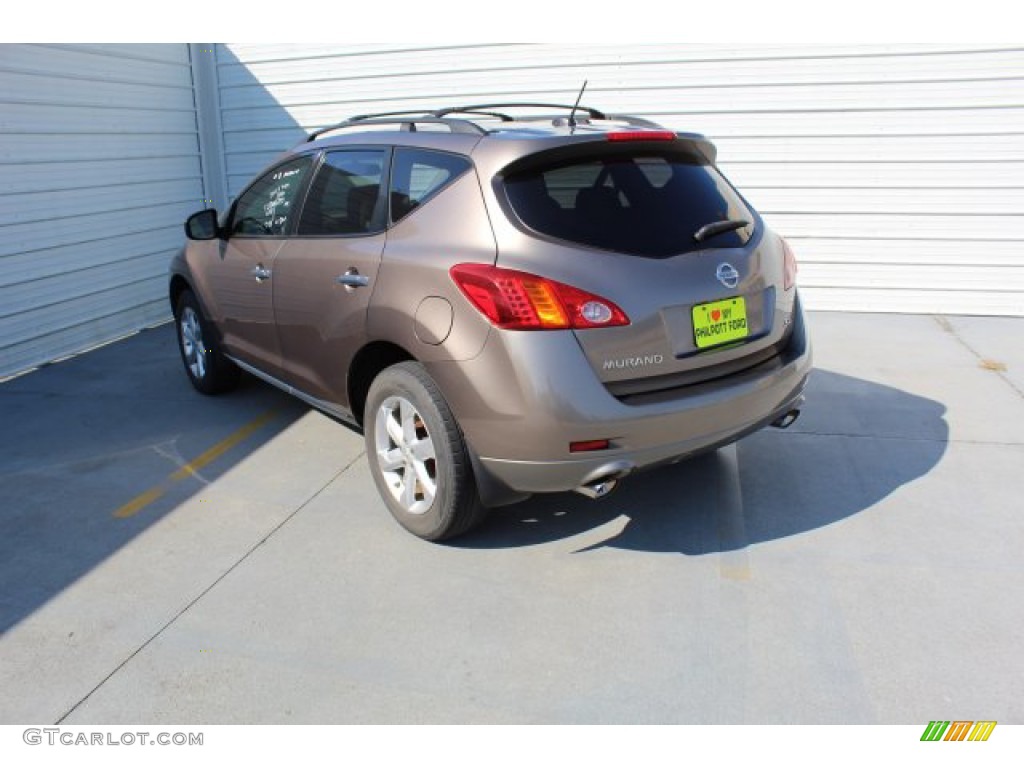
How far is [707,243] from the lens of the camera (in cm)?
307

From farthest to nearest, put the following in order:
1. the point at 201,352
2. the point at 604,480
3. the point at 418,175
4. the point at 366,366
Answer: the point at 201,352 → the point at 366,366 → the point at 418,175 → the point at 604,480

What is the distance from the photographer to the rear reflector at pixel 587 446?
2777mm

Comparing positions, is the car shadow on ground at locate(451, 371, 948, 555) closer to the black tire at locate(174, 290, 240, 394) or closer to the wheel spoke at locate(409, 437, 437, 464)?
the wheel spoke at locate(409, 437, 437, 464)

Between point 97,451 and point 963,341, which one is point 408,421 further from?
point 963,341

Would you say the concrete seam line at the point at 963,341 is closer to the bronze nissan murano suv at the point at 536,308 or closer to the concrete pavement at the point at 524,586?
the concrete pavement at the point at 524,586

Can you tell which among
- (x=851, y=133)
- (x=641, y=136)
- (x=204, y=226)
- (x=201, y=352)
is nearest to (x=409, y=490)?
(x=641, y=136)

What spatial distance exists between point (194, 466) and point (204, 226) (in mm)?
1422

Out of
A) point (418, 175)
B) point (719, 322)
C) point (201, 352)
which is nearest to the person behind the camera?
point (719, 322)

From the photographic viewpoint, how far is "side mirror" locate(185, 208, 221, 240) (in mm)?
4656

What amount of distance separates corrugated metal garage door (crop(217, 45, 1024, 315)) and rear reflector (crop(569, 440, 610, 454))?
5.51 m

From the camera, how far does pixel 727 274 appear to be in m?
3.03

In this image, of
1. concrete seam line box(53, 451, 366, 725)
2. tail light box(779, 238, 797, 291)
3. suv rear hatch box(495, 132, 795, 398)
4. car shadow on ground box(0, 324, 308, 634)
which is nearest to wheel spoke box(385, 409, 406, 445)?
concrete seam line box(53, 451, 366, 725)

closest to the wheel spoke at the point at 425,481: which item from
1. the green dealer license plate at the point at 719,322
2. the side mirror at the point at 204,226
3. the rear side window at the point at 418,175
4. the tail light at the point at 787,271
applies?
the rear side window at the point at 418,175

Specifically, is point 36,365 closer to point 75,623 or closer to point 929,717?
point 75,623
